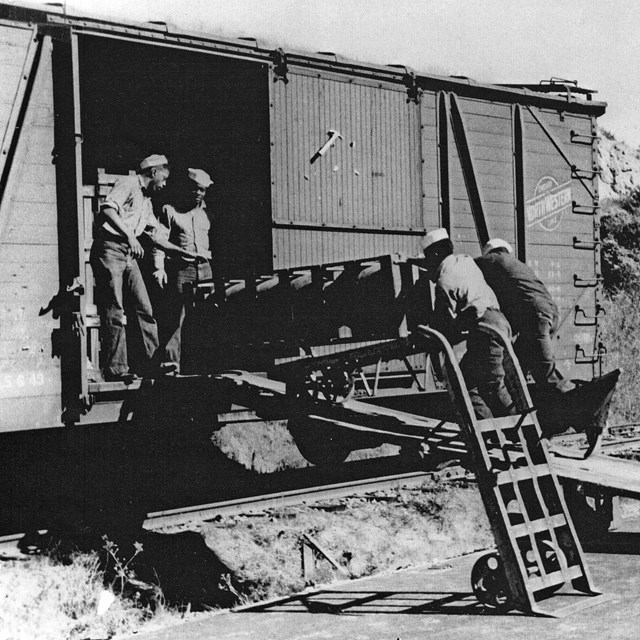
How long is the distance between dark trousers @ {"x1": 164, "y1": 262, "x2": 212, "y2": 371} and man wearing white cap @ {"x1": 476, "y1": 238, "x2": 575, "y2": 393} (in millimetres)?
2590

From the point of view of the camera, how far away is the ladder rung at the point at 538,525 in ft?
16.6

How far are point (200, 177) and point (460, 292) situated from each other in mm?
3178

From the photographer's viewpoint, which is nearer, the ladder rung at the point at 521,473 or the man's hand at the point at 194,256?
the ladder rung at the point at 521,473

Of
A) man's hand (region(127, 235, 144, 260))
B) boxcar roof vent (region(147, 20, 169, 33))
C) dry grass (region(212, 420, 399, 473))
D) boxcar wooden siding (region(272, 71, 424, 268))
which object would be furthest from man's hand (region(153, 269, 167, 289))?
boxcar roof vent (region(147, 20, 169, 33))

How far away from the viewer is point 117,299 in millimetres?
7258

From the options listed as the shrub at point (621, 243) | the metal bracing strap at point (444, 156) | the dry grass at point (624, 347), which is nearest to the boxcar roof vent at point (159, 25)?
the metal bracing strap at point (444, 156)

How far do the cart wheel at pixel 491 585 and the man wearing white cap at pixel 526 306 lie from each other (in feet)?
9.95

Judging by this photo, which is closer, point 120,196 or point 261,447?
point 120,196

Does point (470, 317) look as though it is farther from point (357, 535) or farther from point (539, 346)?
point (357, 535)

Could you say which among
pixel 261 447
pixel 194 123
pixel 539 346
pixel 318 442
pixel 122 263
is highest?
A: pixel 194 123

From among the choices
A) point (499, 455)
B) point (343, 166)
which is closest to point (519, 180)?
point (343, 166)

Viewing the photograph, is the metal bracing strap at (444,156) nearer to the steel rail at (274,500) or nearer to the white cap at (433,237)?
the steel rail at (274,500)

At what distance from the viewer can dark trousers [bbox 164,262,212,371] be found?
817cm

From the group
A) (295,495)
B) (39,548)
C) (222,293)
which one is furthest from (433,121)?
(39,548)
